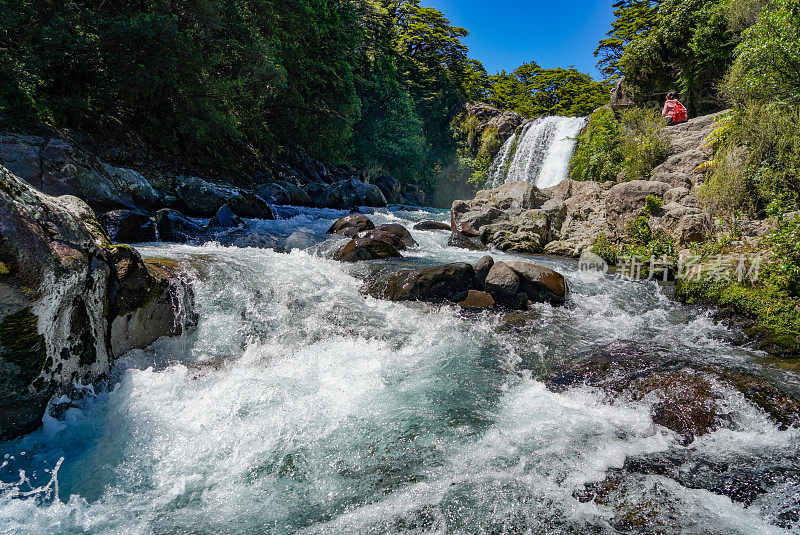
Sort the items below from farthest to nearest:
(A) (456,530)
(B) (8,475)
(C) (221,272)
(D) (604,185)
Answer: (D) (604,185) → (C) (221,272) → (B) (8,475) → (A) (456,530)

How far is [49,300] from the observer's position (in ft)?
9.82

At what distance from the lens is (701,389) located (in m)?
3.81

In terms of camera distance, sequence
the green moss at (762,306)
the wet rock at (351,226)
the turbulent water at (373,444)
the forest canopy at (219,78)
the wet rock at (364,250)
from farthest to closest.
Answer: the wet rock at (351,226), the forest canopy at (219,78), the wet rock at (364,250), the green moss at (762,306), the turbulent water at (373,444)

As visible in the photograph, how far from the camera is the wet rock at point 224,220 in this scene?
35.1 ft

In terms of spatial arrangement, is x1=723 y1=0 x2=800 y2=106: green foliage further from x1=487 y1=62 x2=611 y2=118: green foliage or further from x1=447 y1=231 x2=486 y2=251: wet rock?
x1=487 y1=62 x2=611 y2=118: green foliage

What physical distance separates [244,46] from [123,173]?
7.93 metres

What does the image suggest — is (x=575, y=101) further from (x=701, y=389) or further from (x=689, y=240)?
→ (x=701, y=389)

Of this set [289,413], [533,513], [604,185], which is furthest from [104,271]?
[604,185]

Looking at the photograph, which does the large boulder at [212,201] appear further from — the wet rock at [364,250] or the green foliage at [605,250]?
the green foliage at [605,250]

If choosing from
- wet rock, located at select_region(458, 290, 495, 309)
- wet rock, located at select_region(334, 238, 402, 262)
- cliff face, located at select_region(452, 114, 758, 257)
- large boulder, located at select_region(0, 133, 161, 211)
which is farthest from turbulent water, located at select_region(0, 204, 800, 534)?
large boulder, located at select_region(0, 133, 161, 211)

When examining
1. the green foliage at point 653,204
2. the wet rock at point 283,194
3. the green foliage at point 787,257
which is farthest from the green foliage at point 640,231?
the wet rock at point 283,194

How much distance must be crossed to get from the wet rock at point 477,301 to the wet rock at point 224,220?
24.6 ft

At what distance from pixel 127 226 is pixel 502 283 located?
795 cm

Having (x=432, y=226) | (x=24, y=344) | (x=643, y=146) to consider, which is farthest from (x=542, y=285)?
(x=643, y=146)
